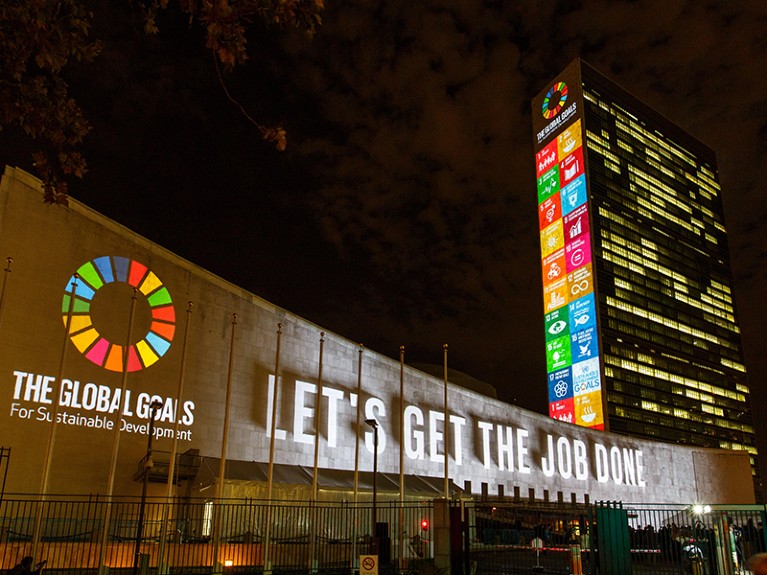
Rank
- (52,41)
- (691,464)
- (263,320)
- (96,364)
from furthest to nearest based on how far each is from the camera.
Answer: (691,464), (263,320), (96,364), (52,41)

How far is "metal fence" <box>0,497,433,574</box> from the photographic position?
923 inches

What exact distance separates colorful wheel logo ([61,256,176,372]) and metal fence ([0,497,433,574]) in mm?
6669

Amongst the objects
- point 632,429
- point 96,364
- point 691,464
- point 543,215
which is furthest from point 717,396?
point 96,364

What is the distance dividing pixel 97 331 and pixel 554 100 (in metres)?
136

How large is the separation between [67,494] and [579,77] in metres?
146

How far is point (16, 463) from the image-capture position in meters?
26.7

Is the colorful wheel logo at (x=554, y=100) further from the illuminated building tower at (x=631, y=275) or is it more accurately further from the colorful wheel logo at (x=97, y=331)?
the colorful wheel logo at (x=97, y=331)

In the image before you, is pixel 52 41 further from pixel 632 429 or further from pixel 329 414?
pixel 632 429

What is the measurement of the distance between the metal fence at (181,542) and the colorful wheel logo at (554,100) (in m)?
132

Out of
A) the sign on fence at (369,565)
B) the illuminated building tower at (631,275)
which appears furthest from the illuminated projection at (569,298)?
the sign on fence at (369,565)

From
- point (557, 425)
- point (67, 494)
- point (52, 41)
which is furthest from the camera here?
point (557, 425)

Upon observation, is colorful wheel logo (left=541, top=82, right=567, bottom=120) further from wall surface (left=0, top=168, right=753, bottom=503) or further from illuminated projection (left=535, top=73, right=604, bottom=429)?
wall surface (left=0, top=168, right=753, bottom=503)

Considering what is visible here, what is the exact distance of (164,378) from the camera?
107 feet

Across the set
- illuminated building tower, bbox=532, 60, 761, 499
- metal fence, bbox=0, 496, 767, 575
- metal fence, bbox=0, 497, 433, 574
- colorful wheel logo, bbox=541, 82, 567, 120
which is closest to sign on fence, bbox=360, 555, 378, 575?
metal fence, bbox=0, 496, 767, 575
